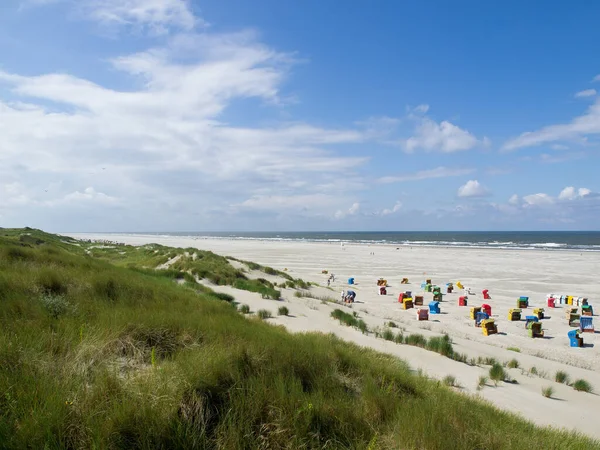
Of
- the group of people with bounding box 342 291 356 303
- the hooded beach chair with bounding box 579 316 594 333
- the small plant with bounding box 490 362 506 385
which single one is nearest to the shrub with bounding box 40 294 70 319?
the small plant with bounding box 490 362 506 385

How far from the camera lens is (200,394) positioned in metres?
3.38

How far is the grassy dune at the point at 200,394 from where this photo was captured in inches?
113

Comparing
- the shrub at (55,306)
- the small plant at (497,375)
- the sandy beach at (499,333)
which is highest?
the shrub at (55,306)

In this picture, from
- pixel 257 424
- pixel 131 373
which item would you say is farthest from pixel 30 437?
pixel 257 424

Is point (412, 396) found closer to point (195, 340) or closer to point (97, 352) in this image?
point (195, 340)

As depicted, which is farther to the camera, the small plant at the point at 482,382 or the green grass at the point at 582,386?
the green grass at the point at 582,386

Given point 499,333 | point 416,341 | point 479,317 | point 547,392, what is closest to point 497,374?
point 547,392

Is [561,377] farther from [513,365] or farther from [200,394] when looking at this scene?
[200,394]

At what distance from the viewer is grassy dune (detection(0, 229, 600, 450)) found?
9.46 ft

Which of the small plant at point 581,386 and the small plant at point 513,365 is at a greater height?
the small plant at point 581,386

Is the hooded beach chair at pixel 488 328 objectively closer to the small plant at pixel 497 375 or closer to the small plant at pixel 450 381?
the small plant at pixel 497 375

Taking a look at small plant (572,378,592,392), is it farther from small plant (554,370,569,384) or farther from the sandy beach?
small plant (554,370,569,384)

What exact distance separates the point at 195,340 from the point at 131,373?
1227mm

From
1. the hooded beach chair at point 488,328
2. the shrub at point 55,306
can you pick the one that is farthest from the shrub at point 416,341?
the shrub at point 55,306
